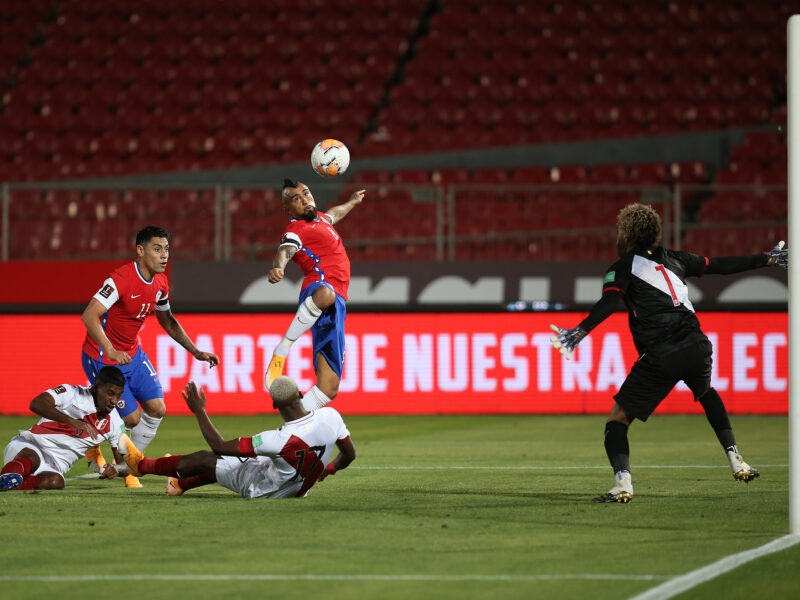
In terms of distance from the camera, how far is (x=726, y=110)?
25.4 m

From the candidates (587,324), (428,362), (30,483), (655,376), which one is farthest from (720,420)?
(428,362)

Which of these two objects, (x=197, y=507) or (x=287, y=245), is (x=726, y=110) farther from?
(x=197, y=507)

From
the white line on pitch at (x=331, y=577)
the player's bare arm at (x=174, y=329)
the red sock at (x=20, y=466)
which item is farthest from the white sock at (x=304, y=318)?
the white line on pitch at (x=331, y=577)

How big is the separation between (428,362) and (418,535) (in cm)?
1300

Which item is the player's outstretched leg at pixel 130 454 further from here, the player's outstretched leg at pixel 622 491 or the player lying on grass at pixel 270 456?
the player's outstretched leg at pixel 622 491

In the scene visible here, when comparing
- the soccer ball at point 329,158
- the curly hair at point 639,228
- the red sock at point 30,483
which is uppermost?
the soccer ball at point 329,158

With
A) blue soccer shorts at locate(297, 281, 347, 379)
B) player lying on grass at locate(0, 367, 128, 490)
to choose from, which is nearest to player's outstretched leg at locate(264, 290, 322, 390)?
blue soccer shorts at locate(297, 281, 347, 379)

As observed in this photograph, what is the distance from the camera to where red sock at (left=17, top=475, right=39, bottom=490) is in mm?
9695

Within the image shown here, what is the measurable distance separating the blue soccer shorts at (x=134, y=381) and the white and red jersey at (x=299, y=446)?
234 centimetres

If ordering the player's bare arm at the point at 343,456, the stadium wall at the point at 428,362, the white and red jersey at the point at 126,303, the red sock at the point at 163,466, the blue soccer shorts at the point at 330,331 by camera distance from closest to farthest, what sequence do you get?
the red sock at the point at 163,466, the player's bare arm at the point at 343,456, the blue soccer shorts at the point at 330,331, the white and red jersey at the point at 126,303, the stadium wall at the point at 428,362

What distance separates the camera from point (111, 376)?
9781mm

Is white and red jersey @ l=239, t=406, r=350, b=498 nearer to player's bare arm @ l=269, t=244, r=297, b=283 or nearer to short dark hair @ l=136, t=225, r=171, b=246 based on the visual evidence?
player's bare arm @ l=269, t=244, r=297, b=283

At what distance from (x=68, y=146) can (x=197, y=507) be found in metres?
19.9

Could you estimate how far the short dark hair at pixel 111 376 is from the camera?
977cm
